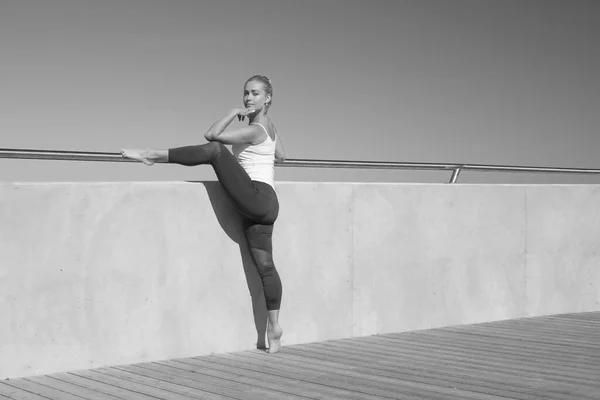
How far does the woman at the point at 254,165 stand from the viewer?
227 inches

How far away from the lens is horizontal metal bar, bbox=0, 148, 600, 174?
5309 millimetres

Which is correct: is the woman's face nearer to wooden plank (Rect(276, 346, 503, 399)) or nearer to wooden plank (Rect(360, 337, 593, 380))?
wooden plank (Rect(276, 346, 503, 399))

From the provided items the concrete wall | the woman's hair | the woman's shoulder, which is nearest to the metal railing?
the concrete wall

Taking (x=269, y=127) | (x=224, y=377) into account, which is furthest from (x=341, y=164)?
(x=224, y=377)

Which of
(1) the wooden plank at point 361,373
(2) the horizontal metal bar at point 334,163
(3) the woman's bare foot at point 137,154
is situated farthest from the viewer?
(3) the woman's bare foot at point 137,154

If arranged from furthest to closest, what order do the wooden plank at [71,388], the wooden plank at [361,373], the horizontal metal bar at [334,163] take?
the horizontal metal bar at [334,163] < the wooden plank at [361,373] < the wooden plank at [71,388]

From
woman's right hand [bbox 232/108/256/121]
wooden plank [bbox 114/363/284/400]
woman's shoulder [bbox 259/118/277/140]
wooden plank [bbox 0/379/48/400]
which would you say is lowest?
wooden plank [bbox 0/379/48/400]

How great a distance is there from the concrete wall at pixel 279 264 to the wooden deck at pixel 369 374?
0.65ft

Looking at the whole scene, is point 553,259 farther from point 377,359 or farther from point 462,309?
point 377,359

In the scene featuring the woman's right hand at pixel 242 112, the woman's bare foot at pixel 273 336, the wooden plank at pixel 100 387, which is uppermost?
the woman's right hand at pixel 242 112

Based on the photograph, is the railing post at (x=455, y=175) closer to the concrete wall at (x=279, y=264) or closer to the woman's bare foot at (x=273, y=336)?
the concrete wall at (x=279, y=264)

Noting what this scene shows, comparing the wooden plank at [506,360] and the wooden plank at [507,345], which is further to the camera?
the wooden plank at [507,345]

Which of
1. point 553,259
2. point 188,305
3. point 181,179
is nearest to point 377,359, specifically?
point 188,305

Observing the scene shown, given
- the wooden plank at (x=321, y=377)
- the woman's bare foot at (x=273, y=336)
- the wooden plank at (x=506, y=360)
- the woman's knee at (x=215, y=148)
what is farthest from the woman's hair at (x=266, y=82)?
the wooden plank at (x=506, y=360)
